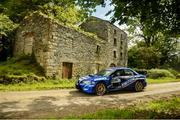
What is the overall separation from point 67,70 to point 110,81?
9.37 metres

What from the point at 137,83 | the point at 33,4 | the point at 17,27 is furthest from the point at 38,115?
the point at 33,4

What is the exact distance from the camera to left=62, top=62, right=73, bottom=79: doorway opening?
1012 inches

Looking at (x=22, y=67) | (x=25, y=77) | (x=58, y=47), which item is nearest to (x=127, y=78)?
(x=25, y=77)

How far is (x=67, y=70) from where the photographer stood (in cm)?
2617

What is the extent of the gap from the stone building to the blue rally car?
4889mm

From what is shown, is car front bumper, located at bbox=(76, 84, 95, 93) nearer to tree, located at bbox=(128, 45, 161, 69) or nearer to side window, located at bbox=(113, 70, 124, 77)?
side window, located at bbox=(113, 70, 124, 77)

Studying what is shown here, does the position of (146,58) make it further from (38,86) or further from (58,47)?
(38,86)

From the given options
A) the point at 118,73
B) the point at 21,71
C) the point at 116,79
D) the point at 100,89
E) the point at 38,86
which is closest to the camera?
the point at 100,89

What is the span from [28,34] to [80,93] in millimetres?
11629

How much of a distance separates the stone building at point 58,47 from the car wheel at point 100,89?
5.87 meters

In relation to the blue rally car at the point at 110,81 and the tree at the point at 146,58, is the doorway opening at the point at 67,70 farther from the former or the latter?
the tree at the point at 146,58

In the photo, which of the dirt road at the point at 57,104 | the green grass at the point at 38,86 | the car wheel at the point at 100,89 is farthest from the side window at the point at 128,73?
the green grass at the point at 38,86

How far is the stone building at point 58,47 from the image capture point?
24172 millimetres

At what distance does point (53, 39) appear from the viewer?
24.2 metres
